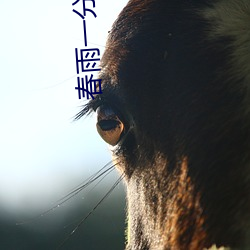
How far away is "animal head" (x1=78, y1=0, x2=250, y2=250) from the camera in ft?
6.56

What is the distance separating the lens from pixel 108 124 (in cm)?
257

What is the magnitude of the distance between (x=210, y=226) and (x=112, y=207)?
11192mm

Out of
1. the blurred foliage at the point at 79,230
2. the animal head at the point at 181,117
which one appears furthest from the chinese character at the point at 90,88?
the blurred foliage at the point at 79,230

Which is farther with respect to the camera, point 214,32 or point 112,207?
point 112,207

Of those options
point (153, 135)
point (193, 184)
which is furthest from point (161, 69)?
point (193, 184)

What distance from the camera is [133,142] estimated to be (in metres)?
2.50

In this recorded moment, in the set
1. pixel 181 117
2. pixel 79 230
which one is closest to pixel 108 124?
pixel 181 117

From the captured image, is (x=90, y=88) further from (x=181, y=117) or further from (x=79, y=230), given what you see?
(x=79, y=230)

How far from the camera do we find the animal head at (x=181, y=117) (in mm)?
2000

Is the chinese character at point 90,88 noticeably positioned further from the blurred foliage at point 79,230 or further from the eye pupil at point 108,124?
the blurred foliage at point 79,230

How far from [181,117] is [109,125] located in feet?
→ 1.32

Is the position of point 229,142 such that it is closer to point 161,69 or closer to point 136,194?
point 161,69

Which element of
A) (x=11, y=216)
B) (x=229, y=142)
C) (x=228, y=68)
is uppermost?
(x=228, y=68)

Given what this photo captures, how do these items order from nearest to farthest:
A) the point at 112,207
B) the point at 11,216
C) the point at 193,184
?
1. the point at 193,184
2. the point at 112,207
3. the point at 11,216
